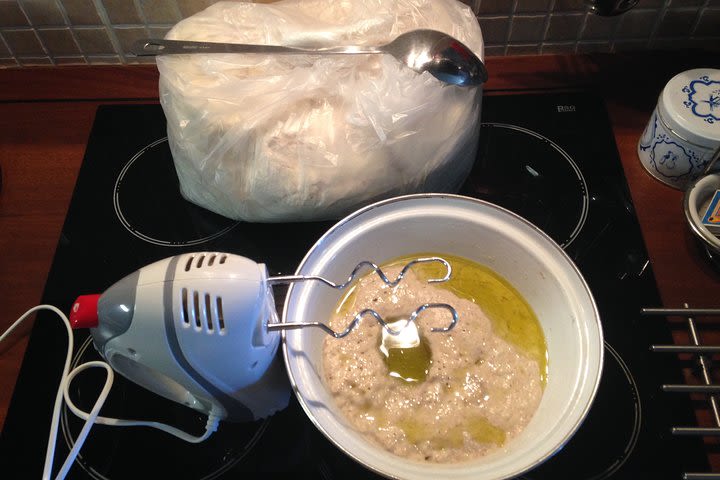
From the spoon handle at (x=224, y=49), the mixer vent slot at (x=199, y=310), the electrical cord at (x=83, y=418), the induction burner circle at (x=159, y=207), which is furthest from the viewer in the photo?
the induction burner circle at (x=159, y=207)

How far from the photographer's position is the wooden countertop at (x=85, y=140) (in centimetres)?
78

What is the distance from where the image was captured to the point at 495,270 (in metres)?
0.74

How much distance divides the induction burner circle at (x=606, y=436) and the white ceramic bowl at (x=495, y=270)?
0.08m

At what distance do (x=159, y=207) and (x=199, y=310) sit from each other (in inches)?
15.6

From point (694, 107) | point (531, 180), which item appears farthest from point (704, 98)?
point (531, 180)

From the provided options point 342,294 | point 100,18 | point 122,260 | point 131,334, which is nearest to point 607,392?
point 342,294

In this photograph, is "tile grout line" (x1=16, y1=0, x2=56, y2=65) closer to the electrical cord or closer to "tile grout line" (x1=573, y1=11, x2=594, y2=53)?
the electrical cord

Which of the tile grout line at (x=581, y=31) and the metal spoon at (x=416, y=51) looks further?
the tile grout line at (x=581, y=31)


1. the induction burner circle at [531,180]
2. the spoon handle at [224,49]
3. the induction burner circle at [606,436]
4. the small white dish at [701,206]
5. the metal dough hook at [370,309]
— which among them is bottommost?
the induction burner circle at [606,436]

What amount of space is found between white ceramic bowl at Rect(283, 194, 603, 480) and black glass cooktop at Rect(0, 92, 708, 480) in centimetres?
10

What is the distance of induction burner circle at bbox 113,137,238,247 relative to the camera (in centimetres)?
84

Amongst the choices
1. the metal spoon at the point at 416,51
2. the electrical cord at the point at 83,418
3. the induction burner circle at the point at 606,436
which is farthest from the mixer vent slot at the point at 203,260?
the induction burner circle at the point at 606,436

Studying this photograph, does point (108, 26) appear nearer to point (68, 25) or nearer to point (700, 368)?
point (68, 25)

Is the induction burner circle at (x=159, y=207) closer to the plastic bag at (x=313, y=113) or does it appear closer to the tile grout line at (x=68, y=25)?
the plastic bag at (x=313, y=113)
